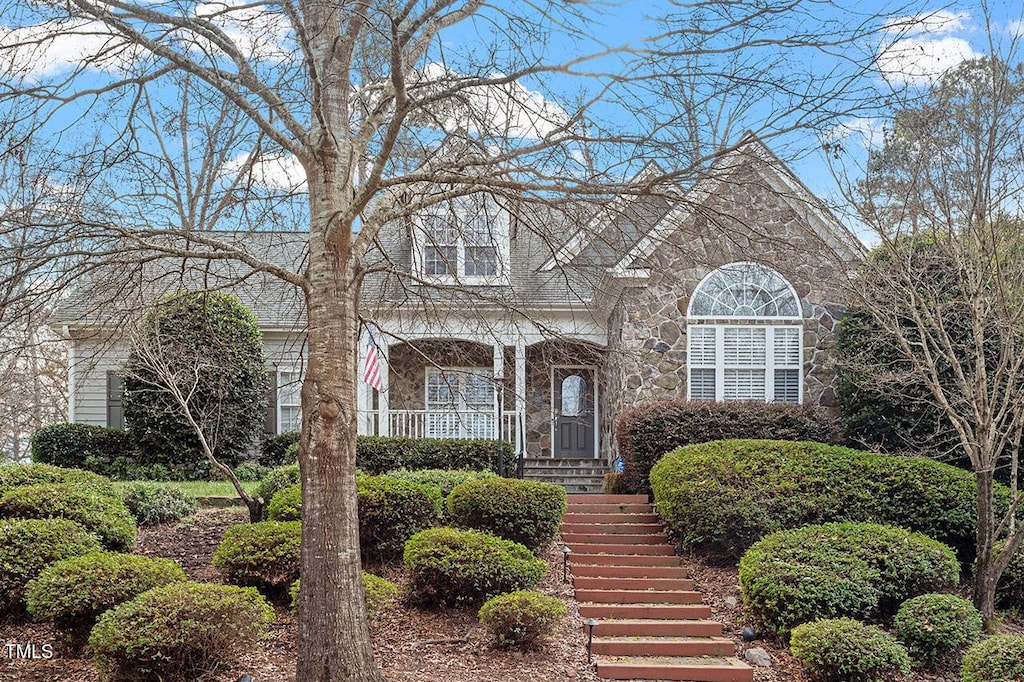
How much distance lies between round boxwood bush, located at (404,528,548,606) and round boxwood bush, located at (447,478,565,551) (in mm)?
1025

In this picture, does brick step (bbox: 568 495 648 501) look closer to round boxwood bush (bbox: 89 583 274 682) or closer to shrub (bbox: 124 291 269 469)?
shrub (bbox: 124 291 269 469)

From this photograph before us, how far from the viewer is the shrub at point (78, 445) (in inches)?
603

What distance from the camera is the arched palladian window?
14.0m

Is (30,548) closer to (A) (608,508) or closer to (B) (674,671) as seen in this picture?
(B) (674,671)

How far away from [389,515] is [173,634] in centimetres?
315

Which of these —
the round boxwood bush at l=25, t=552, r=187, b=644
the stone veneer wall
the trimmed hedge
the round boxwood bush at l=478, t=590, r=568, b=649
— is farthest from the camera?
the stone veneer wall

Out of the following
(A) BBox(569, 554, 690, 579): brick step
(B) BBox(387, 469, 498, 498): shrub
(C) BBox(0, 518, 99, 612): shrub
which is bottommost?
(A) BBox(569, 554, 690, 579): brick step

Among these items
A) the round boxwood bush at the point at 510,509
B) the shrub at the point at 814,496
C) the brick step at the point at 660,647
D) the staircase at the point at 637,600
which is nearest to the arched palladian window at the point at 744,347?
the staircase at the point at 637,600

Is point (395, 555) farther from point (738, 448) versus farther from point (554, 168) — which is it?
point (554, 168)

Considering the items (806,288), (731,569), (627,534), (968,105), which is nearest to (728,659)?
(731,569)

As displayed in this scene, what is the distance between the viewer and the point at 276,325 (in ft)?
53.6

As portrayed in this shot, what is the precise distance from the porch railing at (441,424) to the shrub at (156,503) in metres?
4.32

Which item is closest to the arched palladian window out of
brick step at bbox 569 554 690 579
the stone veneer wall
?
the stone veneer wall

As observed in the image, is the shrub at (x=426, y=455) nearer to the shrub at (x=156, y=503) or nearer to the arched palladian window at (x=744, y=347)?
the shrub at (x=156, y=503)
